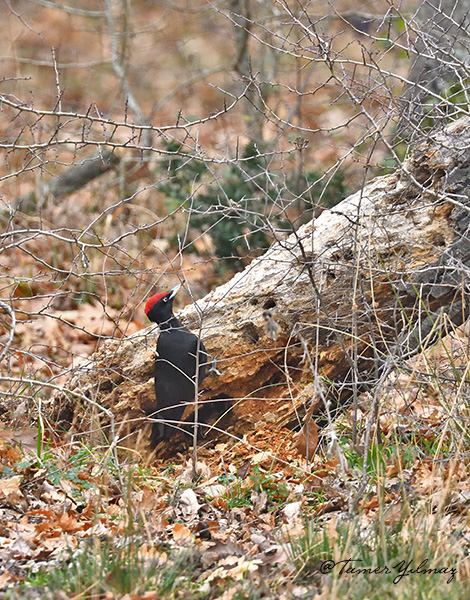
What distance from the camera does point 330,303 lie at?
4301 mm

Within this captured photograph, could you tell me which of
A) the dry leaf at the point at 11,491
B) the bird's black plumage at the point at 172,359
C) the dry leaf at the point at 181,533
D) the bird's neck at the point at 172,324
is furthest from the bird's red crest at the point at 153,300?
the dry leaf at the point at 181,533

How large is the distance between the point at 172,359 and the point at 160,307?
0.36 meters

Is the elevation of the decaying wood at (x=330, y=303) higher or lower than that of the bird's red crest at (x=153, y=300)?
lower

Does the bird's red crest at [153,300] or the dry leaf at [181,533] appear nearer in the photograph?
the dry leaf at [181,533]

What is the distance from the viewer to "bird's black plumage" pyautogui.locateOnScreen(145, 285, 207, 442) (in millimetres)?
4512

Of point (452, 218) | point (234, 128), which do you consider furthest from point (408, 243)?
point (234, 128)

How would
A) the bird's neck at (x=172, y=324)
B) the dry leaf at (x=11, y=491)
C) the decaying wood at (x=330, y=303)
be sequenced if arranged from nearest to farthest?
the dry leaf at (x=11, y=491) → the decaying wood at (x=330, y=303) → the bird's neck at (x=172, y=324)

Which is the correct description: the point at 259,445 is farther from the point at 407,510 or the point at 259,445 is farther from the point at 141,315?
the point at 141,315

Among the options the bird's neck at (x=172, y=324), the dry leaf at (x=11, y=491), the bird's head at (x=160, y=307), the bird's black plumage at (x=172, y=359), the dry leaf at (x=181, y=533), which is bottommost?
the dry leaf at (x=181, y=533)

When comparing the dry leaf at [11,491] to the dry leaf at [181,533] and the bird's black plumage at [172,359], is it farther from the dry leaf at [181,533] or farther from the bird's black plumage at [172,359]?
the bird's black plumage at [172,359]

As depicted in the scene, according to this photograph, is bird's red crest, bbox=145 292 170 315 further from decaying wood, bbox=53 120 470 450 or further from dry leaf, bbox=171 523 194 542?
dry leaf, bbox=171 523 194 542

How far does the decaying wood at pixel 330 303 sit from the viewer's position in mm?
4102

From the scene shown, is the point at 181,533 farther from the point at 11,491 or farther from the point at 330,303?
the point at 330,303

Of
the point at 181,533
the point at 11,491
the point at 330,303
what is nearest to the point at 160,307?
the point at 330,303
